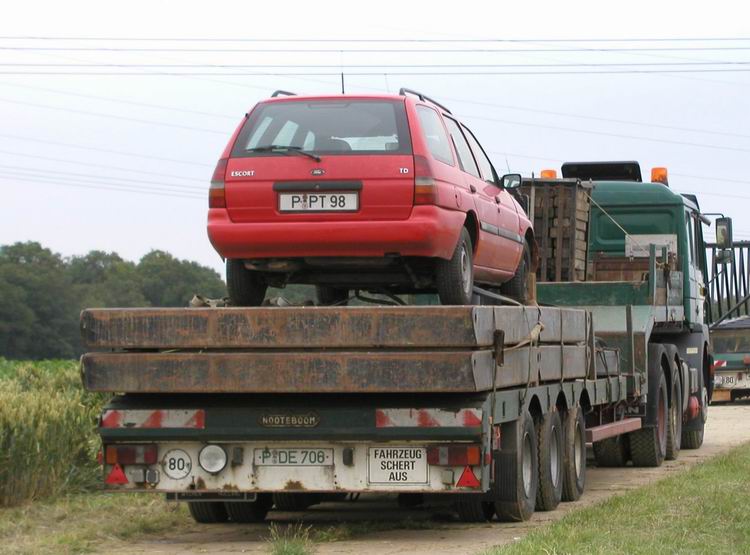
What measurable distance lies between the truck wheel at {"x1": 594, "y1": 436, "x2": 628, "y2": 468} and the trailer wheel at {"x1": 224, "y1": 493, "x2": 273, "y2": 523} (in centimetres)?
576

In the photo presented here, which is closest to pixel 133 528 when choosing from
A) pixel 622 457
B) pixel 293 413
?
pixel 293 413

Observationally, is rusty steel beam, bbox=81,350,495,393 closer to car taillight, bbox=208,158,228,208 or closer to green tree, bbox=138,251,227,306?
car taillight, bbox=208,158,228,208

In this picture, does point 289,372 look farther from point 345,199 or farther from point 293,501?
point 293,501

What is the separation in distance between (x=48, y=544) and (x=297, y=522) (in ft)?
7.53

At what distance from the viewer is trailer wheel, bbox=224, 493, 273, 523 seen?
1134 cm

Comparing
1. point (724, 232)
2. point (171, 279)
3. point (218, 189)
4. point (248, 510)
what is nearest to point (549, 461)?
point (248, 510)

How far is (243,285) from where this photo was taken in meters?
10.6

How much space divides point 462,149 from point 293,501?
308 centimetres

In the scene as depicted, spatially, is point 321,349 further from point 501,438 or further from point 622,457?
point 622,457

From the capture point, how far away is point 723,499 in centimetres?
1101

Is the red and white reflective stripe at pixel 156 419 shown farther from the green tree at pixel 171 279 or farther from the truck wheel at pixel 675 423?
the green tree at pixel 171 279

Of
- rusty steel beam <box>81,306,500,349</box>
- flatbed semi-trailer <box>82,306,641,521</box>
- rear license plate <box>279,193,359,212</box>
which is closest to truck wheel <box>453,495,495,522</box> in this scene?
flatbed semi-trailer <box>82,306,641,521</box>

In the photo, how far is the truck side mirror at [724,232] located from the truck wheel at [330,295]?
25.6ft

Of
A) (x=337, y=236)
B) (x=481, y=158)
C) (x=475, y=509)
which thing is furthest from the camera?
(x=481, y=158)
